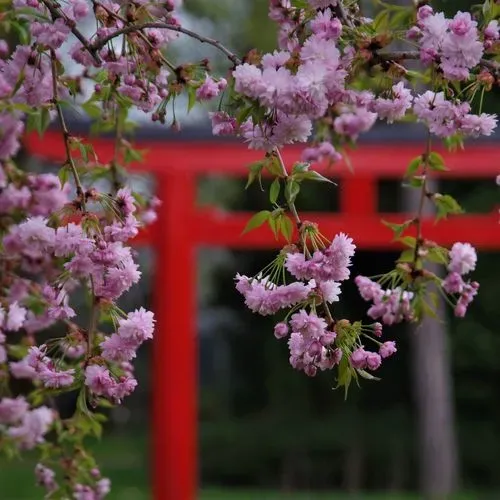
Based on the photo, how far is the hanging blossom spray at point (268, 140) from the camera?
1091mm

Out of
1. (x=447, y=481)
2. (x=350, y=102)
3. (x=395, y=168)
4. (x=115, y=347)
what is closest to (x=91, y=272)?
(x=115, y=347)

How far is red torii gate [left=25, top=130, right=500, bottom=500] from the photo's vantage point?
13.7ft

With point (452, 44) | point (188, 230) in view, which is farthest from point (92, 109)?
point (188, 230)

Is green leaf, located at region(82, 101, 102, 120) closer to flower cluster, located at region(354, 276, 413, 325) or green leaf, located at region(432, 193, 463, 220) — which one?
green leaf, located at region(432, 193, 463, 220)

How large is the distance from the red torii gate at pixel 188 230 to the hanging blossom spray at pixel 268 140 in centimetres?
255

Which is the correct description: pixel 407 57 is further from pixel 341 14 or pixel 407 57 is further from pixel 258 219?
pixel 258 219

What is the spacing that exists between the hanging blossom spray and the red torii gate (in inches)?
100

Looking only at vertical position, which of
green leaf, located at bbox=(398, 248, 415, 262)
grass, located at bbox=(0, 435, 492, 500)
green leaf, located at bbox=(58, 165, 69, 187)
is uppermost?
green leaf, located at bbox=(58, 165, 69, 187)

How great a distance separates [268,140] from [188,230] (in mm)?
3240

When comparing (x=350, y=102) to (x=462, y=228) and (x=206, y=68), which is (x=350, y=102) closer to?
(x=206, y=68)

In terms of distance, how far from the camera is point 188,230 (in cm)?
442

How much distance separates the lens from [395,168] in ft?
13.6

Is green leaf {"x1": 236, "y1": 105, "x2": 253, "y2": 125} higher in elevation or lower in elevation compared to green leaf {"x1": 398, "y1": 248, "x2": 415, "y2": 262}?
higher

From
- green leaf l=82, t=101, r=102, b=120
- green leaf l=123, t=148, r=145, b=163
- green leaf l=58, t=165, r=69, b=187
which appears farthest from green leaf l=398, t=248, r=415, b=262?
green leaf l=123, t=148, r=145, b=163
